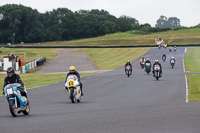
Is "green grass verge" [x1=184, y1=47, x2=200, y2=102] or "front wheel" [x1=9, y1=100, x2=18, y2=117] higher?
"front wheel" [x1=9, y1=100, x2=18, y2=117]

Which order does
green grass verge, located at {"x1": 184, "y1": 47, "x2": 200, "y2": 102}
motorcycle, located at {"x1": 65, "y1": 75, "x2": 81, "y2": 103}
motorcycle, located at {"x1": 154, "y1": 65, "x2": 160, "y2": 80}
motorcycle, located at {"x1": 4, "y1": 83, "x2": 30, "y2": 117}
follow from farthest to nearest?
motorcycle, located at {"x1": 154, "y1": 65, "x2": 160, "y2": 80}, green grass verge, located at {"x1": 184, "y1": 47, "x2": 200, "y2": 102}, motorcycle, located at {"x1": 65, "y1": 75, "x2": 81, "y2": 103}, motorcycle, located at {"x1": 4, "y1": 83, "x2": 30, "y2": 117}

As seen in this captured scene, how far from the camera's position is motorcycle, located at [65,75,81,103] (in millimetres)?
16562

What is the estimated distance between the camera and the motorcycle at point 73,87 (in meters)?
16.6

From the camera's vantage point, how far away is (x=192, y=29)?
473 ft

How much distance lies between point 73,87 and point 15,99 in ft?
15.0

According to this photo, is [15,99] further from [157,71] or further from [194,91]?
[157,71]

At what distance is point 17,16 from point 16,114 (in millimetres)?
141612

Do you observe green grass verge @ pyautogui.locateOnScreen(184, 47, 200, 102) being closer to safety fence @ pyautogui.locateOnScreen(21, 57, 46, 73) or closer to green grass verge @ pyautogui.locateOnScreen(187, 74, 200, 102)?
green grass verge @ pyautogui.locateOnScreen(187, 74, 200, 102)

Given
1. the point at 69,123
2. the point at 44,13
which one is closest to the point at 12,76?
the point at 69,123

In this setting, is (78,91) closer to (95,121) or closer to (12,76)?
(12,76)

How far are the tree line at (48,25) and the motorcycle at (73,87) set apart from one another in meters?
123

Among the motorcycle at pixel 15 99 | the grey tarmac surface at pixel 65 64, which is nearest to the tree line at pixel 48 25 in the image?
Answer: the grey tarmac surface at pixel 65 64

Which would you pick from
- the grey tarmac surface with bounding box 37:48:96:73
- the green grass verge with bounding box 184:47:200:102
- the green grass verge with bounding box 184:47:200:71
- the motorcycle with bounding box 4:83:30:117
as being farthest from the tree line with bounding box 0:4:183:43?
the motorcycle with bounding box 4:83:30:117

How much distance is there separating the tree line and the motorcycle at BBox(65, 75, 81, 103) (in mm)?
123118
